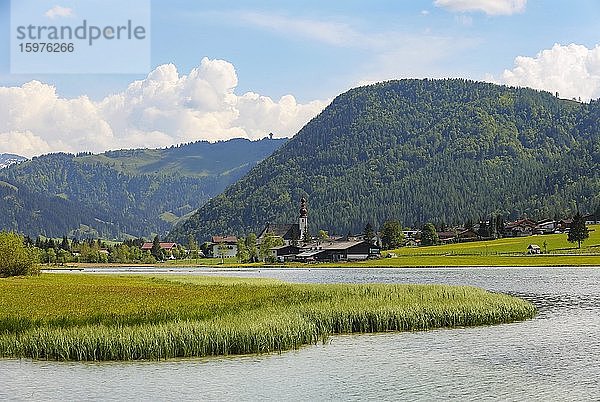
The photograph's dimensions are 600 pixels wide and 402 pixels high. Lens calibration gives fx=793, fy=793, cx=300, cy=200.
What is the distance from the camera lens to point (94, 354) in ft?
132

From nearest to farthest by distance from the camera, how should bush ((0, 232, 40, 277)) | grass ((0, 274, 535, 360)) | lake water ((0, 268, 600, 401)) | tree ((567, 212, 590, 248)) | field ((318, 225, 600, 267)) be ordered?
lake water ((0, 268, 600, 401))
grass ((0, 274, 535, 360))
bush ((0, 232, 40, 277))
field ((318, 225, 600, 267))
tree ((567, 212, 590, 248))

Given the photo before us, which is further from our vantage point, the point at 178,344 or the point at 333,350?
the point at 333,350

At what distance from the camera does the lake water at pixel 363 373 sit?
34.2m

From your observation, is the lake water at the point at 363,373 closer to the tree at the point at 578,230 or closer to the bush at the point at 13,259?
the bush at the point at 13,259

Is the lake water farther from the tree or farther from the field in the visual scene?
the tree

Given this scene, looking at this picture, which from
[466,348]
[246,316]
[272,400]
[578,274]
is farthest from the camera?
[578,274]

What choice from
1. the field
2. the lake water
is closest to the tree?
the field

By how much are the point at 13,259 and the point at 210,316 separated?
63.6 meters

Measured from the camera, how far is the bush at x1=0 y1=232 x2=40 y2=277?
334ft

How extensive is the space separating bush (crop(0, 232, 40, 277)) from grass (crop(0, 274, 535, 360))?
30.7 m

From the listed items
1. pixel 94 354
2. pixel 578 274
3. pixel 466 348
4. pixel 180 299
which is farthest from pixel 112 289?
pixel 578 274

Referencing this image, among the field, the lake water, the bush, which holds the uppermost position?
A: the bush

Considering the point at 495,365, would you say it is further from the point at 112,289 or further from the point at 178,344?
the point at 112,289

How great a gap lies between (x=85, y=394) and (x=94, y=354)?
239 inches
